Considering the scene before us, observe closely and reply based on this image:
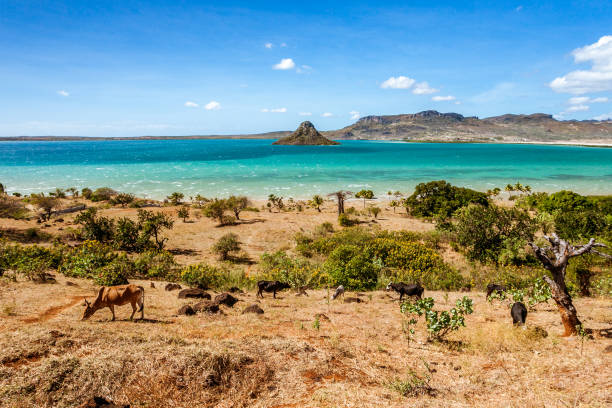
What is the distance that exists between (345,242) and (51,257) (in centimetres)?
1695

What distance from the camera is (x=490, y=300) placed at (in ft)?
36.4

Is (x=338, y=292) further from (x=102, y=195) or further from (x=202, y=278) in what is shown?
(x=102, y=195)

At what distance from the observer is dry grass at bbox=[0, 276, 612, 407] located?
5816 millimetres

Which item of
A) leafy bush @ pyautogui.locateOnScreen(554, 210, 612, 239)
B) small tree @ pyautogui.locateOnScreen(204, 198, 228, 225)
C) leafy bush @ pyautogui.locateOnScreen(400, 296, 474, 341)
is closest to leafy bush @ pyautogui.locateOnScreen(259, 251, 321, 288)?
leafy bush @ pyautogui.locateOnScreen(400, 296, 474, 341)

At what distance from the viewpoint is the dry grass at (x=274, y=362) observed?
5816 mm

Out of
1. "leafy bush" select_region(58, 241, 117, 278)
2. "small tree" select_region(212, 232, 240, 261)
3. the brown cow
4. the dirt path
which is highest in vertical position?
the brown cow

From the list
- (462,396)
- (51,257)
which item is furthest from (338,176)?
(462,396)

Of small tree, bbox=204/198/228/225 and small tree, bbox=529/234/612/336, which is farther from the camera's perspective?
small tree, bbox=204/198/228/225

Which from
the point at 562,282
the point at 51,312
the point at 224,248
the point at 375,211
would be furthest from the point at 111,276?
the point at 375,211

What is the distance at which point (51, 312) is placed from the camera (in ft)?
28.7

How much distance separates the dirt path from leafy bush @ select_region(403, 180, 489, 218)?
109 feet

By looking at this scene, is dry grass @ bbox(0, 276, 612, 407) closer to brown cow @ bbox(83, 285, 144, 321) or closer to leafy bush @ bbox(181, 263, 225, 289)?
brown cow @ bbox(83, 285, 144, 321)

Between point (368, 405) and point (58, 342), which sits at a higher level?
point (58, 342)

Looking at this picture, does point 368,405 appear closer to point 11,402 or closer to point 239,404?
point 239,404
